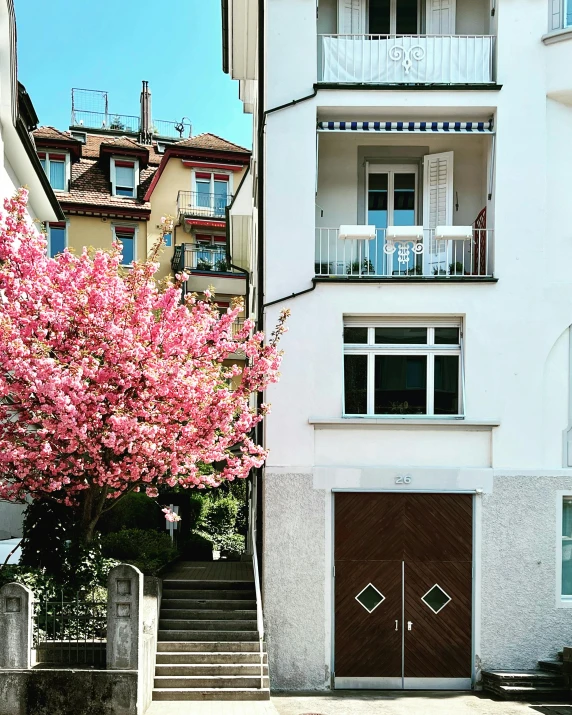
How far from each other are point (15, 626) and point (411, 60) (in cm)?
1151

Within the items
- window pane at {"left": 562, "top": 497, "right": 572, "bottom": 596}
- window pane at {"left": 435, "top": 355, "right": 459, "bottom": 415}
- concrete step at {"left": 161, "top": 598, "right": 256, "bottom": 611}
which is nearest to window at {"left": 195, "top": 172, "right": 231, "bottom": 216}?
window pane at {"left": 435, "top": 355, "right": 459, "bottom": 415}

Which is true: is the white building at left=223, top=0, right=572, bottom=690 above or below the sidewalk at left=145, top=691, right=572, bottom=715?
above

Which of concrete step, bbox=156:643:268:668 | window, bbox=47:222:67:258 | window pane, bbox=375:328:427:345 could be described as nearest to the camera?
concrete step, bbox=156:643:268:668

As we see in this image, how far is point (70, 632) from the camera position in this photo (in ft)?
41.6

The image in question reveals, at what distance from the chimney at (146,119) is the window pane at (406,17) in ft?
103

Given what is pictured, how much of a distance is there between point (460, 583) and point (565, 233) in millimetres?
6446

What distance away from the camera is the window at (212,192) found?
37969mm

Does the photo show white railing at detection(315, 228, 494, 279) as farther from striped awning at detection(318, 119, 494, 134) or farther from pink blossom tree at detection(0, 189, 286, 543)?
pink blossom tree at detection(0, 189, 286, 543)

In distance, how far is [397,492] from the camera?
15188mm

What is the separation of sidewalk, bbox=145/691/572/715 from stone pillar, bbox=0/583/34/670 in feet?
6.51

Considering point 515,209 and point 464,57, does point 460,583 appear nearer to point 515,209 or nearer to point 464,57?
point 515,209

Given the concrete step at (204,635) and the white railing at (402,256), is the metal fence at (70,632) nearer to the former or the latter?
the concrete step at (204,635)

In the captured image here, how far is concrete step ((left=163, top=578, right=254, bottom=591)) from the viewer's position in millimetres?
15531

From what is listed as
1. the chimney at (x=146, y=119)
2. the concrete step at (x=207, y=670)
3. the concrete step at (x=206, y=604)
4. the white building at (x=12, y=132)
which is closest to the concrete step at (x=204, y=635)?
the concrete step at (x=207, y=670)
